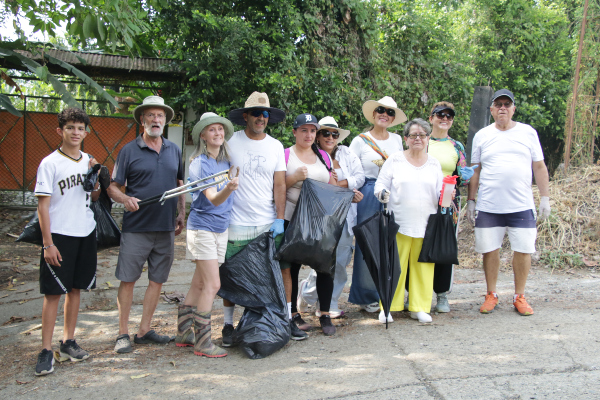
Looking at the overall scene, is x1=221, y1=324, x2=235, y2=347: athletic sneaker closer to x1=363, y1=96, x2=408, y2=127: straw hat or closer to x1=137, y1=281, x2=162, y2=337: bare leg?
x1=137, y1=281, x2=162, y2=337: bare leg

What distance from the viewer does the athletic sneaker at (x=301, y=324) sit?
4023mm

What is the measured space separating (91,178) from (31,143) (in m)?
7.78

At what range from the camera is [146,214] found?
3.56 metres

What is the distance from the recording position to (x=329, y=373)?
3.18m

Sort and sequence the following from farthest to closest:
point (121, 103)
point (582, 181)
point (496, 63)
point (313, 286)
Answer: point (496, 63) < point (121, 103) < point (582, 181) < point (313, 286)

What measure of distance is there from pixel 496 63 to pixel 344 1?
728 centimetres

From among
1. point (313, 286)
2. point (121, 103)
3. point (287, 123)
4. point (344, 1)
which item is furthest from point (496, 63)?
point (313, 286)

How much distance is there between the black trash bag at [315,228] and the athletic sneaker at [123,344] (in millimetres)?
1266

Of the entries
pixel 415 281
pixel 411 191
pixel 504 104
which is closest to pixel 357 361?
pixel 415 281

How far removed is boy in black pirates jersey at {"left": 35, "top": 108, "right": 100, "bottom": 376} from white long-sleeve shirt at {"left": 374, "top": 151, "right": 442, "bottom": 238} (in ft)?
7.71

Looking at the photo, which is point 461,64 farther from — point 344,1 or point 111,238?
point 111,238

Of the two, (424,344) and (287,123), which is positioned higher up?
(287,123)

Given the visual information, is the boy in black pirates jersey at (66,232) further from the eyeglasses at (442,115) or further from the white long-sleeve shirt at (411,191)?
the eyeglasses at (442,115)

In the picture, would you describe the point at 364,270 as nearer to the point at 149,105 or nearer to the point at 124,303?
the point at 124,303
